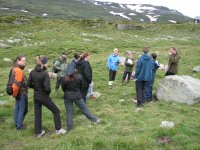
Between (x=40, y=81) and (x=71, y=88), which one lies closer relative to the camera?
(x=40, y=81)

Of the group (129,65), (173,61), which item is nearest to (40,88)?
(173,61)

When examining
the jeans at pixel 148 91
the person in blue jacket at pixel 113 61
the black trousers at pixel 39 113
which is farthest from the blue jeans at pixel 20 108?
the person in blue jacket at pixel 113 61

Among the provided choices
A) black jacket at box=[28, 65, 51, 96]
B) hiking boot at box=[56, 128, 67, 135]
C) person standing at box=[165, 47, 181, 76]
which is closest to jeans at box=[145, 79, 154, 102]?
person standing at box=[165, 47, 181, 76]

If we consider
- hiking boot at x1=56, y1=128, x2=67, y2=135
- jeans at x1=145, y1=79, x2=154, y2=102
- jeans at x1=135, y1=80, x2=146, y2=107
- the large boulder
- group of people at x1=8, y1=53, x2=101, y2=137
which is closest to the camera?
group of people at x1=8, y1=53, x2=101, y2=137

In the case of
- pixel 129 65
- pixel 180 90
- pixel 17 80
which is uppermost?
pixel 17 80

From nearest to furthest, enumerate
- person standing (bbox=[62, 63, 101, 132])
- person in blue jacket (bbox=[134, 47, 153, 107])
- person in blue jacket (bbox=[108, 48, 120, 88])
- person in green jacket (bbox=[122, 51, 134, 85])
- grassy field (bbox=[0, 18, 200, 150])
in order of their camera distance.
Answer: grassy field (bbox=[0, 18, 200, 150])
person standing (bbox=[62, 63, 101, 132])
person in blue jacket (bbox=[134, 47, 153, 107])
person in blue jacket (bbox=[108, 48, 120, 88])
person in green jacket (bbox=[122, 51, 134, 85])

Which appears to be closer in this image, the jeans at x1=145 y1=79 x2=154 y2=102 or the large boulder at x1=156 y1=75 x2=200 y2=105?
the large boulder at x1=156 y1=75 x2=200 y2=105

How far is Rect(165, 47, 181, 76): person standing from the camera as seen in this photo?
60.3 feet

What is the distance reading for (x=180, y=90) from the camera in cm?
1697

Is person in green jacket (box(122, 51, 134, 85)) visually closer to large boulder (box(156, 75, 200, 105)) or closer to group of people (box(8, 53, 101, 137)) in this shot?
large boulder (box(156, 75, 200, 105))

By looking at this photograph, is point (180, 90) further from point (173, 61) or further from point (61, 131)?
point (61, 131)

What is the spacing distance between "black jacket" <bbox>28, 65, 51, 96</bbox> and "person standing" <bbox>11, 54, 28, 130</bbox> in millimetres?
831

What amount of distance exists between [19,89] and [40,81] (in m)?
1.43

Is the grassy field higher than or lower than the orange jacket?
lower
